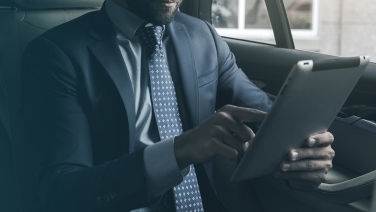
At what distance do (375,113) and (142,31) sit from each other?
787 millimetres

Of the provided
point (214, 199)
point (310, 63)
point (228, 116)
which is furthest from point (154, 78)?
point (310, 63)

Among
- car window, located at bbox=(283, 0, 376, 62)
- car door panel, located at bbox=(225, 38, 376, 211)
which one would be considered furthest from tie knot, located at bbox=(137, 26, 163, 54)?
car window, located at bbox=(283, 0, 376, 62)

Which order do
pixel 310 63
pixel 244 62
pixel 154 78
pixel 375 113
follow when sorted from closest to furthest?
pixel 310 63, pixel 154 78, pixel 375 113, pixel 244 62

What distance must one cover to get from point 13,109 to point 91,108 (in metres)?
0.23

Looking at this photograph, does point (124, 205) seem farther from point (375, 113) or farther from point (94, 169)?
point (375, 113)

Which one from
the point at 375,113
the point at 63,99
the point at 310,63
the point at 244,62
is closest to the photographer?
the point at 310,63

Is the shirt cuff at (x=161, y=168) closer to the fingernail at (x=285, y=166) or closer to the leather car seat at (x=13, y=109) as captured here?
the fingernail at (x=285, y=166)

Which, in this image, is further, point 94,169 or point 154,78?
point 154,78

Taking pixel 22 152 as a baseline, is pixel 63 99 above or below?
above

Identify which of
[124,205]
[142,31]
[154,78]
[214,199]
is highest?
[142,31]

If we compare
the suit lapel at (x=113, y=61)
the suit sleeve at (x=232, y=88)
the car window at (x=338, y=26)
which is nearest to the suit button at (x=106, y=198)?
the suit lapel at (x=113, y=61)

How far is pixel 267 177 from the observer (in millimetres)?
1978

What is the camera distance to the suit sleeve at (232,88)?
72.8 inches

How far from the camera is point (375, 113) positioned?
2008 millimetres
